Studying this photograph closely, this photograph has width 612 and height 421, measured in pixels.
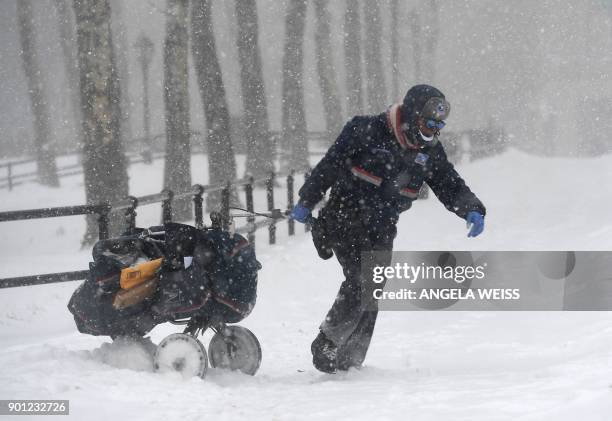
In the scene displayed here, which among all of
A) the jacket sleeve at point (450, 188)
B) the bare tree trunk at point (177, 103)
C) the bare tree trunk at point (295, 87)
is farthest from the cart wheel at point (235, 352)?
the bare tree trunk at point (295, 87)

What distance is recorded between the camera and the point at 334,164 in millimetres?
A: 5871

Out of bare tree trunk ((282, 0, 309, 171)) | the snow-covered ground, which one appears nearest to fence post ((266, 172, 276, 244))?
the snow-covered ground

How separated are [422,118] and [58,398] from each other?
2848 millimetres

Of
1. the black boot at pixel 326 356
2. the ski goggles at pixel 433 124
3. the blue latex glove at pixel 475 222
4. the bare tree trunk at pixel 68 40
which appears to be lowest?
the black boot at pixel 326 356

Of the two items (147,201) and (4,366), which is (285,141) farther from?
(4,366)

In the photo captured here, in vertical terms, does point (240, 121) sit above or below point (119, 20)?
below

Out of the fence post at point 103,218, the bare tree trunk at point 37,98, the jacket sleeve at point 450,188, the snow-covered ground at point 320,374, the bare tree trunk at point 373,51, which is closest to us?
the snow-covered ground at point 320,374

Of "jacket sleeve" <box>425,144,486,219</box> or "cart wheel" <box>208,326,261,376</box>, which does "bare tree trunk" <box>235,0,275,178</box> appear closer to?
"jacket sleeve" <box>425,144,486,219</box>

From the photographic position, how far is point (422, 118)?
5.68m

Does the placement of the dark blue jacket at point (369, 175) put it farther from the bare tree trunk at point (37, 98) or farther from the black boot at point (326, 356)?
the bare tree trunk at point (37, 98)

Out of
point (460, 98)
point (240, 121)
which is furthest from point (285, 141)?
point (460, 98)

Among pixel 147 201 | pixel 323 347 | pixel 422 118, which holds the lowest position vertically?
pixel 323 347

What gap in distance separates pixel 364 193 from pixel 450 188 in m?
0.70

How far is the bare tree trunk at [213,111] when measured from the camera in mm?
16391
